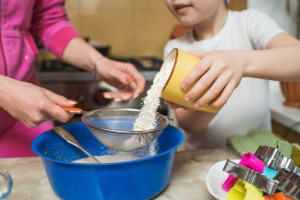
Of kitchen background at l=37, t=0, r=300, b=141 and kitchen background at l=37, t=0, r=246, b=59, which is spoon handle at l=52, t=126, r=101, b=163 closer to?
kitchen background at l=37, t=0, r=300, b=141

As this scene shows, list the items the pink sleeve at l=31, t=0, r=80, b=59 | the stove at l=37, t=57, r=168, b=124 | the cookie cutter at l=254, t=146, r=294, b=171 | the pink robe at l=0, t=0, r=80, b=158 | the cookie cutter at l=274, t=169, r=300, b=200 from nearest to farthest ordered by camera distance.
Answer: the cookie cutter at l=274, t=169, r=300, b=200
the cookie cutter at l=254, t=146, r=294, b=171
the pink robe at l=0, t=0, r=80, b=158
the pink sleeve at l=31, t=0, r=80, b=59
the stove at l=37, t=57, r=168, b=124

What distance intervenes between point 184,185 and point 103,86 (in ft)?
4.41

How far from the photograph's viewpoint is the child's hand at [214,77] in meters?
0.68

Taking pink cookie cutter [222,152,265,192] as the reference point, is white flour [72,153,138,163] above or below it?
below

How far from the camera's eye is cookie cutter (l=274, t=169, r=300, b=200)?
1.77 feet

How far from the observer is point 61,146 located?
82 centimetres

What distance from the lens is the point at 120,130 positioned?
28.1 inches

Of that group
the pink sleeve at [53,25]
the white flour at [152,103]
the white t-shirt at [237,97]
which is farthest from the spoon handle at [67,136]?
the white t-shirt at [237,97]

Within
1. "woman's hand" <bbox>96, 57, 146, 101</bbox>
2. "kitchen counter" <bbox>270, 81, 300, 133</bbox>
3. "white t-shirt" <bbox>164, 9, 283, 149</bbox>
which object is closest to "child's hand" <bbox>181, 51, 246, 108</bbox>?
"woman's hand" <bbox>96, 57, 146, 101</bbox>

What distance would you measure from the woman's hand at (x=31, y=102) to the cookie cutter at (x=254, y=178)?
409mm

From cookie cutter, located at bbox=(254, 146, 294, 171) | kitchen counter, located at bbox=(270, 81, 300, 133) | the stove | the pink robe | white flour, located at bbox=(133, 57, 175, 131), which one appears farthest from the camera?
the stove

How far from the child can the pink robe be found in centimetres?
50

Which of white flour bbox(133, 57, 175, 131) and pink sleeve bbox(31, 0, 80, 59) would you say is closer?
white flour bbox(133, 57, 175, 131)

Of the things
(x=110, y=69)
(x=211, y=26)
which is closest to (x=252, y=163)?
(x=110, y=69)
